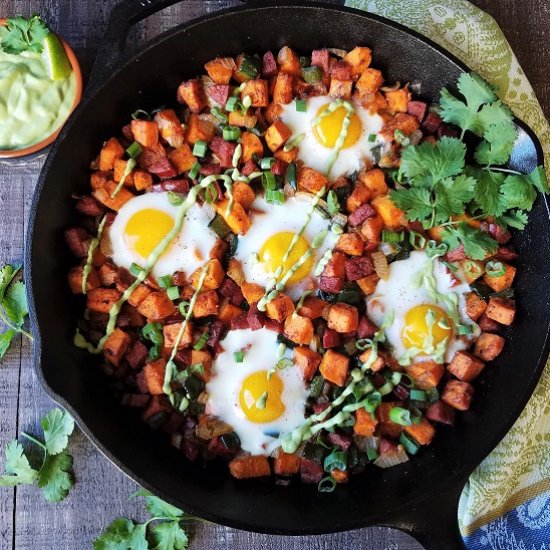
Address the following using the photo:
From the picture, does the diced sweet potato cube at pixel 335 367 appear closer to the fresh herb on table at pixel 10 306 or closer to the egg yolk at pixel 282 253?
the egg yolk at pixel 282 253

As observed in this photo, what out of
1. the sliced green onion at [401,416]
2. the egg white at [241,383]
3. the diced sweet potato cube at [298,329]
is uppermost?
the diced sweet potato cube at [298,329]

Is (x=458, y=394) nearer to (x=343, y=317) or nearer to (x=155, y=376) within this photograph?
(x=343, y=317)

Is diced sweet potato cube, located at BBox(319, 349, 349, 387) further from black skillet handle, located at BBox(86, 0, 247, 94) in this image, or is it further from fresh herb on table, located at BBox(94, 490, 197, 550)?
black skillet handle, located at BBox(86, 0, 247, 94)

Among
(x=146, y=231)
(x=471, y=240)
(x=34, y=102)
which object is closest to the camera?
(x=471, y=240)

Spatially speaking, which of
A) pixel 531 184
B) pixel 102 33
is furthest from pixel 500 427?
pixel 102 33

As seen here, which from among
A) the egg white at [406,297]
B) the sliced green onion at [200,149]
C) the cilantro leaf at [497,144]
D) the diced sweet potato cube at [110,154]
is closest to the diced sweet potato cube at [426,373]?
the egg white at [406,297]

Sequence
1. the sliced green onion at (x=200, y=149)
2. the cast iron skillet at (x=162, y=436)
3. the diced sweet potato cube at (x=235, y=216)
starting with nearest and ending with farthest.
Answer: the cast iron skillet at (x=162, y=436) < the diced sweet potato cube at (x=235, y=216) < the sliced green onion at (x=200, y=149)

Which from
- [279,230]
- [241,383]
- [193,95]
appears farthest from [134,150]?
[241,383]
